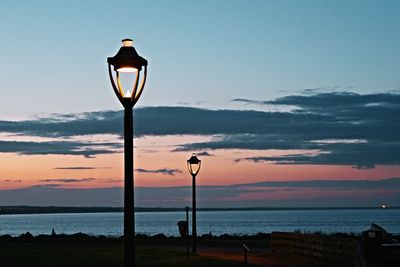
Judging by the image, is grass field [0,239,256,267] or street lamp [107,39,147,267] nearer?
street lamp [107,39,147,267]

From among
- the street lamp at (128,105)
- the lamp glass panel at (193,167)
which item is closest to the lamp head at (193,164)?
the lamp glass panel at (193,167)

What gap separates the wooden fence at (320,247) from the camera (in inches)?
985

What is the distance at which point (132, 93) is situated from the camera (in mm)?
10273

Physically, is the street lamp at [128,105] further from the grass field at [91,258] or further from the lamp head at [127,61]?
the grass field at [91,258]

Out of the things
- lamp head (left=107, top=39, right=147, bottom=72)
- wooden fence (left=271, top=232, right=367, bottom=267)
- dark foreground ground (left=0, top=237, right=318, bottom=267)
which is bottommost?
dark foreground ground (left=0, top=237, right=318, bottom=267)

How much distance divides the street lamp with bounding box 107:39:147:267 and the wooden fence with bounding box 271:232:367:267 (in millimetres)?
10766

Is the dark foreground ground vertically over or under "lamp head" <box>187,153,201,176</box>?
under

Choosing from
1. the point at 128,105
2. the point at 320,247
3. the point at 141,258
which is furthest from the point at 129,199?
the point at 141,258

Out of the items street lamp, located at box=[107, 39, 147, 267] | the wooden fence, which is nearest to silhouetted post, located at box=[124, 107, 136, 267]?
street lamp, located at box=[107, 39, 147, 267]

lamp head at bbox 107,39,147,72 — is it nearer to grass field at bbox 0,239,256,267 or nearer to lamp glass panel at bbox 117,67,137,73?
lamp glass panel at bbox 117,67,137,73

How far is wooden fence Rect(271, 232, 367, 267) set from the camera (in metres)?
25.0

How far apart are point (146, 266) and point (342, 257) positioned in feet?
22.0

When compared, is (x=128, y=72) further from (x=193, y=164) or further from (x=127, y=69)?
(x=193, y=164)

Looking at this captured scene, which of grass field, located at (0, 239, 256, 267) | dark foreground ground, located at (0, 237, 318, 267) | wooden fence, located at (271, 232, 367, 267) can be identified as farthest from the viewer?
dark foreground ground, located at (0, 237, 318, 267)
